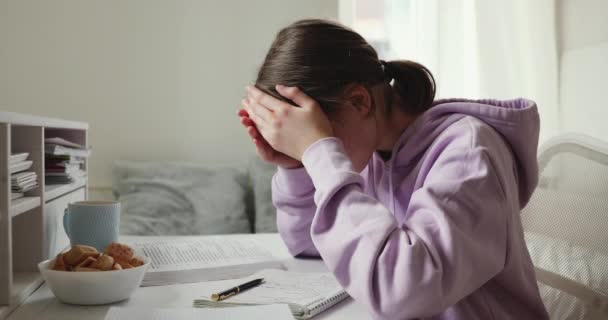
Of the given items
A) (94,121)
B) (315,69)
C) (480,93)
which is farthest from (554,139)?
(94,121)

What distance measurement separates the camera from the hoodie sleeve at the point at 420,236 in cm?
65

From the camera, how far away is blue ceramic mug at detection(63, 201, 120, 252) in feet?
3.42

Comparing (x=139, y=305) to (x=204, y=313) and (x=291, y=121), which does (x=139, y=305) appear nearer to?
(x=204, y=313)

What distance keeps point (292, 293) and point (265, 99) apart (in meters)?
0.29

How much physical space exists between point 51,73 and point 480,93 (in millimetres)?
1747

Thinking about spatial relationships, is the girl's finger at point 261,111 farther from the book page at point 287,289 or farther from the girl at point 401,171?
the book page at point 287,289

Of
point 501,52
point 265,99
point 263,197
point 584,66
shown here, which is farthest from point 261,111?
point 263,197

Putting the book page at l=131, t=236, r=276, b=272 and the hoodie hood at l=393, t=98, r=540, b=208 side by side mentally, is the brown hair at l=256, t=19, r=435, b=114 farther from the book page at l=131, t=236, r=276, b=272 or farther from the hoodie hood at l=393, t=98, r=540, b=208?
the book page at l=131, t=236, r=276, b=272

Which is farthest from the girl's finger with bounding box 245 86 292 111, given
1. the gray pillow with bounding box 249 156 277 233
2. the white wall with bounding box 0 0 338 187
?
the white wall with bounding box 0 0 338 187

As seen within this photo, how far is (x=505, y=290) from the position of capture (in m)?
0.80

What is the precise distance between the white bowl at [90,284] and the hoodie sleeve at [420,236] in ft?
0.98

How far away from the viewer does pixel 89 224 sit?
3.43ft

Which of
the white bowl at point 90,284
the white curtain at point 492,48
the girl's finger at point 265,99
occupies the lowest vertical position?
the white bowl at point 90,284

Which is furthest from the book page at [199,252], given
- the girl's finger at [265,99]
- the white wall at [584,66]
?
the white wall at [584,66]
